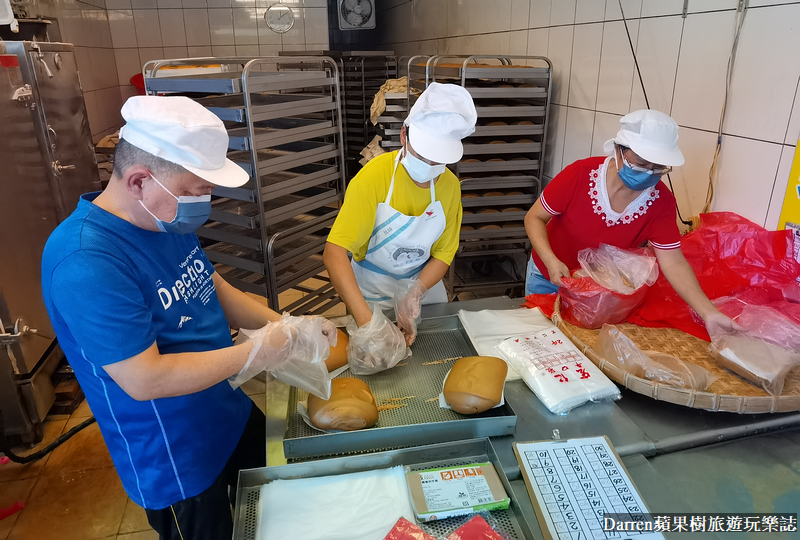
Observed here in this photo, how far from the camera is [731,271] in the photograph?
184cm

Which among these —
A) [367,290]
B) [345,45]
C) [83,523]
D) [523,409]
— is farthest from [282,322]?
[345,45]

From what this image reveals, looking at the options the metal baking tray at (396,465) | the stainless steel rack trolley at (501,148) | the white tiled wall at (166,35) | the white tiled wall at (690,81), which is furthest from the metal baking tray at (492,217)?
the white tiled wall at (166,35)

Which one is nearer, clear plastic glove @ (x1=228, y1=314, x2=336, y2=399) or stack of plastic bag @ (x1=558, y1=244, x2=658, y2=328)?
clear plastic glove @ (x1=228, y1=314, x2=336, y2=399)

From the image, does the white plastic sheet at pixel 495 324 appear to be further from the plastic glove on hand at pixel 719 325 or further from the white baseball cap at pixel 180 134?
the white baseball cap at pixel 180 134

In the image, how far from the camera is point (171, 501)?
130cm

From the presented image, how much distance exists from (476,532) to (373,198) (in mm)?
1183

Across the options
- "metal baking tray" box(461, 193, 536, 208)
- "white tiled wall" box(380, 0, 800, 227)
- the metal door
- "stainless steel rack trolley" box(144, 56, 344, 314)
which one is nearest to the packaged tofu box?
"white tiled wall" box(380, 0, 800, 227)

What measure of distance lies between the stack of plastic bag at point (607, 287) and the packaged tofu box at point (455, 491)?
79 centimetres

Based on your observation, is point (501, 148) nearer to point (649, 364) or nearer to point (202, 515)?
point (649, 364)

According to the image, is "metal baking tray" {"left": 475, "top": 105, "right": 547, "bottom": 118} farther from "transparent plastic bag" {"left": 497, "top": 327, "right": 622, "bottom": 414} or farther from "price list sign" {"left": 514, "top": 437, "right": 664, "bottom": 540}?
"price list sign" {"left": 514, "top": 437, "right": 664, "bottom": 540}

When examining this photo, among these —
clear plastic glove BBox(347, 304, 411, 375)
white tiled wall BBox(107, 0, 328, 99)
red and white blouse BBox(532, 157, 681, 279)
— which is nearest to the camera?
clear plastic glove BBox(347, 304, 411, 375)

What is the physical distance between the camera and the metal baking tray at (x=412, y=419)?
1160mm

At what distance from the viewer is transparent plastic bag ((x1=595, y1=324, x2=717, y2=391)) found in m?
1.37

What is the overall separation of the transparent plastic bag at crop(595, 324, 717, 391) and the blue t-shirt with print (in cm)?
113
